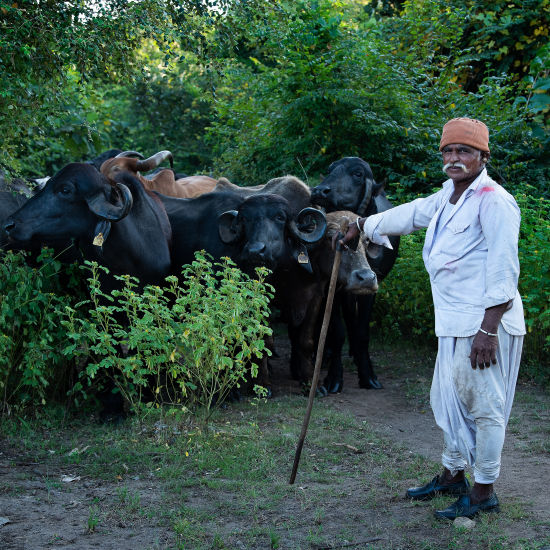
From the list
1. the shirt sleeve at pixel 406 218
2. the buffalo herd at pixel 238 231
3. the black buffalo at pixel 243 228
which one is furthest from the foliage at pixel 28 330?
the shirt sleeve at pixel 406 218

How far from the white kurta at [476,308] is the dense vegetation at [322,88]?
313 centimetres

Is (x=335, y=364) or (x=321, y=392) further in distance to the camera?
(x=335, y=364)

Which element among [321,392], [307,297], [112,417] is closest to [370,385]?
[321,392]

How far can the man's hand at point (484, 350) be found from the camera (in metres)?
3.88

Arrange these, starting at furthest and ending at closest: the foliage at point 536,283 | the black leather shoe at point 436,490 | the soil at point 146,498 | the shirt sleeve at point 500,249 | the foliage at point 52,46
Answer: the foliage at point 536,283 < the foliage at point 52,46 < the black leather shoe at point 436,490 < the soil at point 146,498 < the shirt sleeve at point 500,249

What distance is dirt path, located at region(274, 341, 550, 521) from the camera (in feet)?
15.8

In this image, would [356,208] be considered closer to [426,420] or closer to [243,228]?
[243,228]

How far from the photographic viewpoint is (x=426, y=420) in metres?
6.55

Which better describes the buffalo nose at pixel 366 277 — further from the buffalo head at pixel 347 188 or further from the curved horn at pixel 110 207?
the curved horn at pixel 110 207

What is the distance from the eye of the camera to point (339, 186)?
793 cm

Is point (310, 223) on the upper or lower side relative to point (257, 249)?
upper

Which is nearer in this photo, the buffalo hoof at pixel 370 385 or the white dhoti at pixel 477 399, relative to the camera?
the white dhoti at pixel 477 399

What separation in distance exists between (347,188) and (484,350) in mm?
4270

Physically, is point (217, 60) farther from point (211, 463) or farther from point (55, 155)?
point (55, 155)
